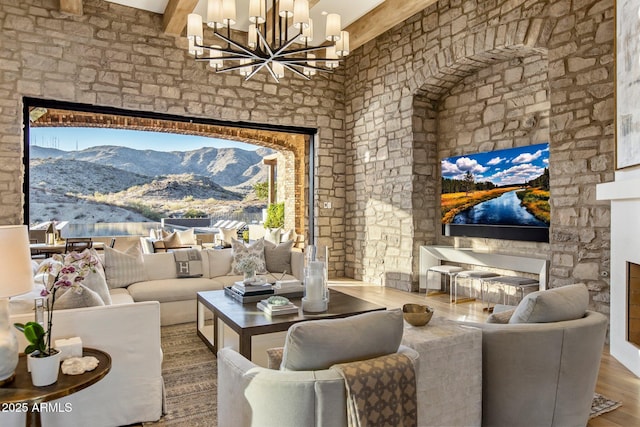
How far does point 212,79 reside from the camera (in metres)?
6.63

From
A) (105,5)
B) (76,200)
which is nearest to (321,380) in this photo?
(105,5)

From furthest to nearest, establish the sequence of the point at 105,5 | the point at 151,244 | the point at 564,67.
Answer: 1. the point at 151,244
2. the point at 105,5
3. the point at 564,67

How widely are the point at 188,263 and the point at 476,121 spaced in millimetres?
4356

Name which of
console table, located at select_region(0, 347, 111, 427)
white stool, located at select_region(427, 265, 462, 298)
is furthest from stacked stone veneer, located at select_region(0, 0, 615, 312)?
console table, located at select_region(0, 347, 111, 427)

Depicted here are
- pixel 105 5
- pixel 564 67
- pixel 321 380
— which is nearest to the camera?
pixel 321 380

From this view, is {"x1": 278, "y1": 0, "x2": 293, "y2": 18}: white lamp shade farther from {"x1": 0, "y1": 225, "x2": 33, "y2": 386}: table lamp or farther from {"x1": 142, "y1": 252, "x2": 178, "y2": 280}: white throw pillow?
{"x1": 142, "y1": 252, "x2": 178, "y2": 280}: white throw pillow

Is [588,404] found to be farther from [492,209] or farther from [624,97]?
[492,209]

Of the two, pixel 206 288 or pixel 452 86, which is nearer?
pixel 206 288

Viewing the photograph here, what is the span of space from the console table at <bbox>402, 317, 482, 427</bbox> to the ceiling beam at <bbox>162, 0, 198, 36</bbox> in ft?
17.1

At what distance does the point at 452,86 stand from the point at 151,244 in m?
5.62

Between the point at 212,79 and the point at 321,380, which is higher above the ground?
the point at 212,79

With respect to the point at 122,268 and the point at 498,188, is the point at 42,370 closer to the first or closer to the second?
the point at 122,268

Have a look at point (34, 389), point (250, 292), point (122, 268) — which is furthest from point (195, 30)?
point (34, 389)

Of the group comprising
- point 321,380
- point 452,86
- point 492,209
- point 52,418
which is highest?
point 452,86
